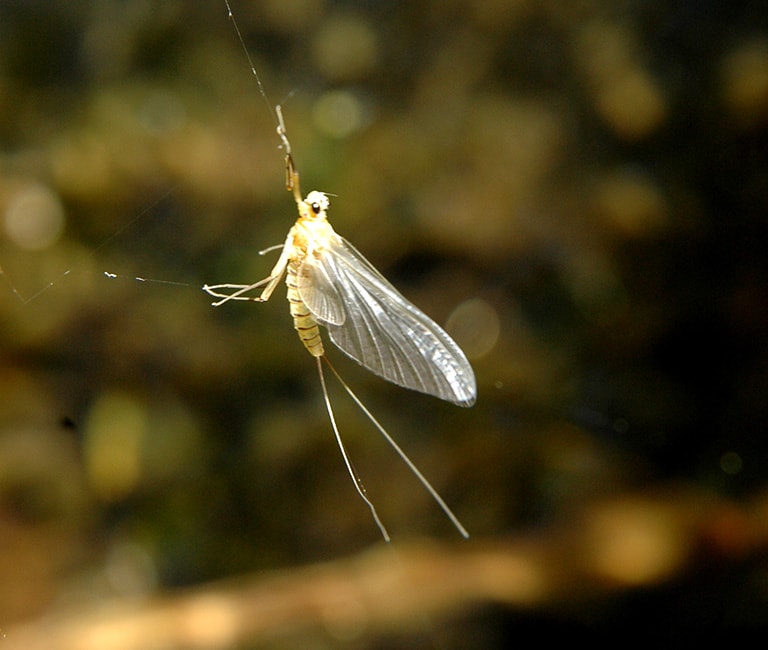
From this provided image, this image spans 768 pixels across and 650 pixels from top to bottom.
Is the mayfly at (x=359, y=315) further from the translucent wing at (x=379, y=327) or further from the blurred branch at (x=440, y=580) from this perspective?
the blurred branch at (x=440, y=580)

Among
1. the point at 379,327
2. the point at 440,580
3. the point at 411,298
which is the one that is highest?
the point at 379,327

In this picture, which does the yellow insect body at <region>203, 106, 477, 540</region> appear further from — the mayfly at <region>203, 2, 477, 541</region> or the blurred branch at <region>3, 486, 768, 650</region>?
the blurred branch at <region>3, 486, 768, 650</region>

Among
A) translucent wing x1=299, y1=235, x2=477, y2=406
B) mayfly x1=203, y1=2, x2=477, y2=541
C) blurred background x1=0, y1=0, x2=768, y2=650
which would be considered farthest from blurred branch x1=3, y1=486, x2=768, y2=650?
translucent wing x1=299, y1=235, x2=477, y2=406

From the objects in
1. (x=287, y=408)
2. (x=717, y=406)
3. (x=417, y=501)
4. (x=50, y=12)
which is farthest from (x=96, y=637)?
(x=717, y=406)

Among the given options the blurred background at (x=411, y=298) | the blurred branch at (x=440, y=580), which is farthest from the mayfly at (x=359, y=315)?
the blurred branch at (x=440, y=580)

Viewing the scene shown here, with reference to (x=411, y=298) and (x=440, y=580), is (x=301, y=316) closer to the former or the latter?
(x=411, y=298)

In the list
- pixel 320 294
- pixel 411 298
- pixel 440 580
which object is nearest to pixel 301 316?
pixel 320 294

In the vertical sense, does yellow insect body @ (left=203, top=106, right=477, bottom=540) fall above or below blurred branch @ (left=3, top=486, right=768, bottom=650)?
above
